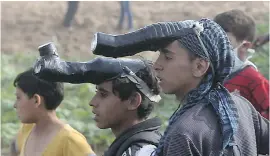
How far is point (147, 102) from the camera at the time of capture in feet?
10.1

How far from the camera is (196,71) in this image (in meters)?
2.44

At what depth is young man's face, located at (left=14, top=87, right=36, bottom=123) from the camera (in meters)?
3.95

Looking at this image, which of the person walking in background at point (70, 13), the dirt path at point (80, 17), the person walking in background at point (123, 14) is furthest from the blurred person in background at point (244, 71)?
the person walking in background at point (70, 13)

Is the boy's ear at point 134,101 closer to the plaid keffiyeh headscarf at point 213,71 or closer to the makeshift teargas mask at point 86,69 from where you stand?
the makeshift teargas mask at point 86,69

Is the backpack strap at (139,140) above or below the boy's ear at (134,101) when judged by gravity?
below

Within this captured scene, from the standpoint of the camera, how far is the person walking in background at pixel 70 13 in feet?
38.7

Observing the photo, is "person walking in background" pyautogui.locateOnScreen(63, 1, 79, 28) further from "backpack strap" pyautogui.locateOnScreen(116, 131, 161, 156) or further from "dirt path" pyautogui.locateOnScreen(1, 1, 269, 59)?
"backpack strap" pyautogui.locateOnScreen(116, 131, 161, 156)

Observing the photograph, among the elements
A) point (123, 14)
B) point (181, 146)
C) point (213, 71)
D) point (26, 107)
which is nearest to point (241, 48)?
point (26, 107)

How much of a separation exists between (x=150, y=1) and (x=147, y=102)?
10.2 m

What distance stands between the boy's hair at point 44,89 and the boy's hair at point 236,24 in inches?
42.2

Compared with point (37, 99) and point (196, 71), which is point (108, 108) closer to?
point (196, 71)

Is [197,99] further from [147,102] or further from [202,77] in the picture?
[147,102]

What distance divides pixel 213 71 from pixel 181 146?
0.33m

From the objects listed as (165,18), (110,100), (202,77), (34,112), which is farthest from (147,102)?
(165,18)
